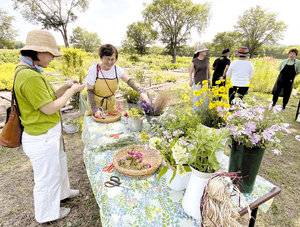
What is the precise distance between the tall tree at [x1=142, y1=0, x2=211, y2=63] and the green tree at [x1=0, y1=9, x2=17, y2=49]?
1999cm

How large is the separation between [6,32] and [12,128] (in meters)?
26.3

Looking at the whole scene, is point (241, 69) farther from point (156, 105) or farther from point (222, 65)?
point (156, 105)

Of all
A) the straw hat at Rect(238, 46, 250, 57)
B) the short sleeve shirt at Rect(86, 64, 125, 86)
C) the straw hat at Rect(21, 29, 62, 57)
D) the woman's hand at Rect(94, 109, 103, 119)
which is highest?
the straw hat at Rect(238, 46, 250, 57)

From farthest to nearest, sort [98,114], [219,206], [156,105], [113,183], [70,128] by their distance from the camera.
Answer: [70,128]
[98,114]
[156,105]
[113,183]
[219,206]

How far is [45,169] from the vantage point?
4.77ft

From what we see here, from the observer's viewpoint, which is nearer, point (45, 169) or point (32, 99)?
point (32, 99)

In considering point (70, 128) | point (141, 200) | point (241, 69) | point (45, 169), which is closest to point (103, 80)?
point (45, 169)

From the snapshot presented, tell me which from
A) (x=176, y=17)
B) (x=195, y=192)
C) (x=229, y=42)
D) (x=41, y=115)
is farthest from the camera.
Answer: (x=229, y=42)

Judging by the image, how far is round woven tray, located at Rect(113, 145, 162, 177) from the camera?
1093 millimetres

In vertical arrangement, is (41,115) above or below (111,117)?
above

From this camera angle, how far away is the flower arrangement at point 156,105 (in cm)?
170

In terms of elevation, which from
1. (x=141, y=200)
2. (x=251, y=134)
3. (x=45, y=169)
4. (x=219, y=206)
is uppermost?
(x=251, y=134)

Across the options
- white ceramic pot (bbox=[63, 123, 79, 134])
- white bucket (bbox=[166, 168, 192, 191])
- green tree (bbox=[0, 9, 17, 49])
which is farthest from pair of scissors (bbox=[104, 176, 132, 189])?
green tree (bbox=[0, 9, 17, 49])

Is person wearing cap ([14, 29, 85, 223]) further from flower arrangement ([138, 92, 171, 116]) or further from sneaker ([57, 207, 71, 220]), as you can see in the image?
flower arrangement ([138, 92, 171, 116])
